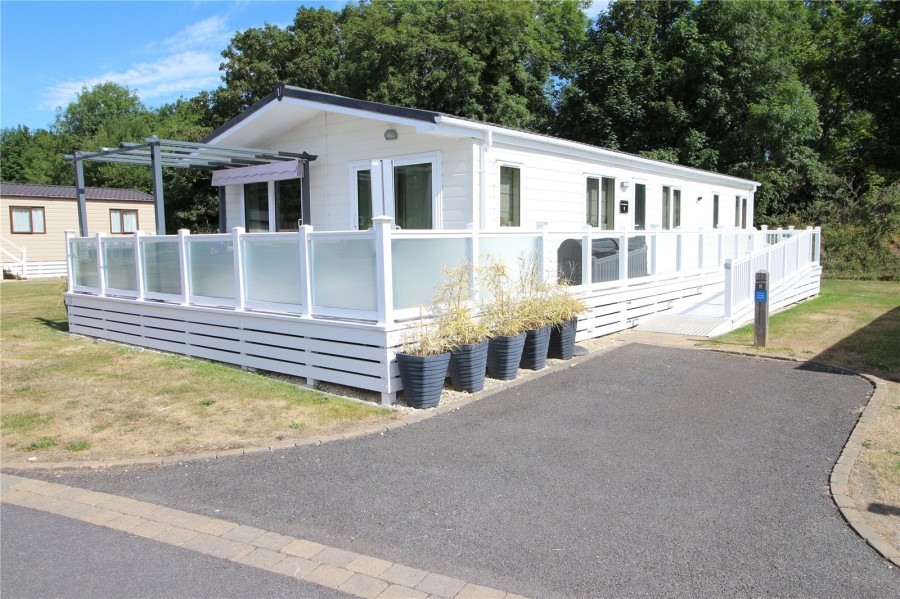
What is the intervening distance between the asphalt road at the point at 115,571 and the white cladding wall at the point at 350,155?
6.49 meters

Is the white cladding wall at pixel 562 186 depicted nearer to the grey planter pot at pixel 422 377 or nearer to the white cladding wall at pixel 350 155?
the white cladding wall at pixel 350 155

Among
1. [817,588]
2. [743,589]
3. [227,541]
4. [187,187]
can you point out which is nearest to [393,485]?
[227,541]

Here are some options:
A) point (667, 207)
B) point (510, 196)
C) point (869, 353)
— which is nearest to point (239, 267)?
point (510, 196)

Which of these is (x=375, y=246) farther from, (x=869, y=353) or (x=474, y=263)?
(x=869, y=353)

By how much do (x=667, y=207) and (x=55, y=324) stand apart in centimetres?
1264

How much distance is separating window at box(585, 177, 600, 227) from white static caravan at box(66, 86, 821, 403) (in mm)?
37

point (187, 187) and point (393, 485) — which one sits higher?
point (187, 187)

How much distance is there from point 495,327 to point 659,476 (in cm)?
298

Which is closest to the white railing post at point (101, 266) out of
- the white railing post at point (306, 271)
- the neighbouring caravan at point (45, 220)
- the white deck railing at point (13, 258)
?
the white railing post at point (306, 271)

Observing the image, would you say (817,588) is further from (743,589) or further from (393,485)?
(393,485)

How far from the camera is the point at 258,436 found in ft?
17.5

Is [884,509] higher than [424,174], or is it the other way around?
[424,174]

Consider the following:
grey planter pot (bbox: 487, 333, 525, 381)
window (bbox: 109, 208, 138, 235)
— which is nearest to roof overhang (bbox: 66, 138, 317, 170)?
grey planter pot (bbox: 487, 333, 525, 381)

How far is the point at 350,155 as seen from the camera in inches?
424
